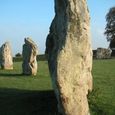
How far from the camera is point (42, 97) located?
55.3 feet

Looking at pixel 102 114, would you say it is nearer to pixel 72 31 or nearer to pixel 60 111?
pixel 60 111

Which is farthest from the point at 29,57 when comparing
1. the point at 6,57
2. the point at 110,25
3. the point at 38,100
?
the point at 110,25

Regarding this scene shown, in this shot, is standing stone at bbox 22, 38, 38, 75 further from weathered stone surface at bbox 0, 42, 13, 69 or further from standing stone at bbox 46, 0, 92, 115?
standing stone at bbox 46, 0, 92, 115

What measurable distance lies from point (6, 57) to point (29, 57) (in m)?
6.24

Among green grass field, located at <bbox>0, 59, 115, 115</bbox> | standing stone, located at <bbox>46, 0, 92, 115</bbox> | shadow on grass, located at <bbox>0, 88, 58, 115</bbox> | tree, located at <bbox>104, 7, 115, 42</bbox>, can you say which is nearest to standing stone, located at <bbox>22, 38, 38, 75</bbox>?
green grass field, located at <bbox>0, 59, 115, 115</bbox>

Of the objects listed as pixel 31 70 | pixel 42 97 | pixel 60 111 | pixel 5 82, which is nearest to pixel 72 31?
pixel 60 111

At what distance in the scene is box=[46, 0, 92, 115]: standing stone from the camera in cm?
1388

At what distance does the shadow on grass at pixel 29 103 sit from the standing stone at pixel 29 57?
29.1 ft

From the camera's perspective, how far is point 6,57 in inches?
1329

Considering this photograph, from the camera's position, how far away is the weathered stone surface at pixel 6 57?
33.4 metres

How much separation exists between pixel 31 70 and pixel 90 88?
10293mm

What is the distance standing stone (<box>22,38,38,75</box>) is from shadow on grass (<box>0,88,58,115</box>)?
8883 millimetres

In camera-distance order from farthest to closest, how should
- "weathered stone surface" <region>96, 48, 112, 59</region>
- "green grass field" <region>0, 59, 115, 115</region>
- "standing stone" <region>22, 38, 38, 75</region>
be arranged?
"weathered stone surface" <region>96, 48, 112, 59</region> → "standing stone" <region>22, 38, 38, 75</region> → "green grass field" <region>0, 59, 115, 115</region>

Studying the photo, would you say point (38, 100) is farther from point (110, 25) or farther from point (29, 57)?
point (110, 25)
